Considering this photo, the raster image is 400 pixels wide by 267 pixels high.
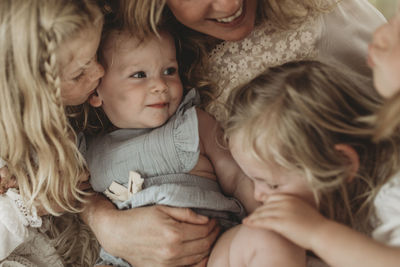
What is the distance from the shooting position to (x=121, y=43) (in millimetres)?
1466

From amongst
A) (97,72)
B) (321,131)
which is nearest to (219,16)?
(97,72)

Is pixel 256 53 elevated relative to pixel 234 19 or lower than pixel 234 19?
lower

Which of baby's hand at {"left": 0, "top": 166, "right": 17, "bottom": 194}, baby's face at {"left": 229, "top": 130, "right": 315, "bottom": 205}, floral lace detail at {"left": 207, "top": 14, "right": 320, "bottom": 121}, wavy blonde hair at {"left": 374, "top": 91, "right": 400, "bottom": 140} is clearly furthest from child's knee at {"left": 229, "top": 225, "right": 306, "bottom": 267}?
baby's hand at {"left": 0, "top": 166, "right": 17, "bottom": 194}

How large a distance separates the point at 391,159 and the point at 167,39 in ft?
2.60

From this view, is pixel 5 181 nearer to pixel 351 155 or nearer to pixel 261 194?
pixel 261 194

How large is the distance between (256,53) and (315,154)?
56cm

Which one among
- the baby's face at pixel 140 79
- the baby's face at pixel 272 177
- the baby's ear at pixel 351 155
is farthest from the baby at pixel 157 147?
the baby's ear at pixel 351 155

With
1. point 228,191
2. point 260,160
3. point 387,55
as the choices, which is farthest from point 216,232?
point 387,55

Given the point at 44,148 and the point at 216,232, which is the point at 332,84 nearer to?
the point at 216,232

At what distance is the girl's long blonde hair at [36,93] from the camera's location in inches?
47.2

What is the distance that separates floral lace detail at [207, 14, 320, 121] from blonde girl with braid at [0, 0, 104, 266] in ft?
1.41

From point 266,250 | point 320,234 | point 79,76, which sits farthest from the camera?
point 79,76

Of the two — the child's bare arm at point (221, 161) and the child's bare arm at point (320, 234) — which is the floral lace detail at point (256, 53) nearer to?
the child's bare arm at point (221, 161)

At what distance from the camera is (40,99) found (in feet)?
4.15
